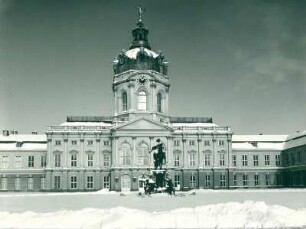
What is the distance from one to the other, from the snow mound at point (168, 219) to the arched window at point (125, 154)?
46.8 meters

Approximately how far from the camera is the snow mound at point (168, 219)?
800 inches

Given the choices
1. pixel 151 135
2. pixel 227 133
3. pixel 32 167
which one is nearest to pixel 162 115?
pixel 151 135

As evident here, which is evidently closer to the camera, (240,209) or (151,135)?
(240,209)

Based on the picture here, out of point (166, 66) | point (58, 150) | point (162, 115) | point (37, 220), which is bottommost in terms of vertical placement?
point (37, 220)

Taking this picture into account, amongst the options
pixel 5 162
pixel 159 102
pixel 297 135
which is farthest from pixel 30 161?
pixel 297 135

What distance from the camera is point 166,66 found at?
7500 cm

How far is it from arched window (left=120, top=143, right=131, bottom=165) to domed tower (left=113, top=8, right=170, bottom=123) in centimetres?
447

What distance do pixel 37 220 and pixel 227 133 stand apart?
55.3m

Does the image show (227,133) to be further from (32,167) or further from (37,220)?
(37,220)

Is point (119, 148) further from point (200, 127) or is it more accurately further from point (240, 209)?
point (240, 209)

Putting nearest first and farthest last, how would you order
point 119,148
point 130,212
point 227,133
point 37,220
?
point 37,220 < point 130,212 < point 119,148 < point 227,133

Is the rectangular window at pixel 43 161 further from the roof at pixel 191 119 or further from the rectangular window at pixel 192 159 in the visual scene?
the rectangular window at pixel 192 159

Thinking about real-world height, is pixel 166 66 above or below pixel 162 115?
above

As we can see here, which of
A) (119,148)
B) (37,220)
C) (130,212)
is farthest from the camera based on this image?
(119,148)
